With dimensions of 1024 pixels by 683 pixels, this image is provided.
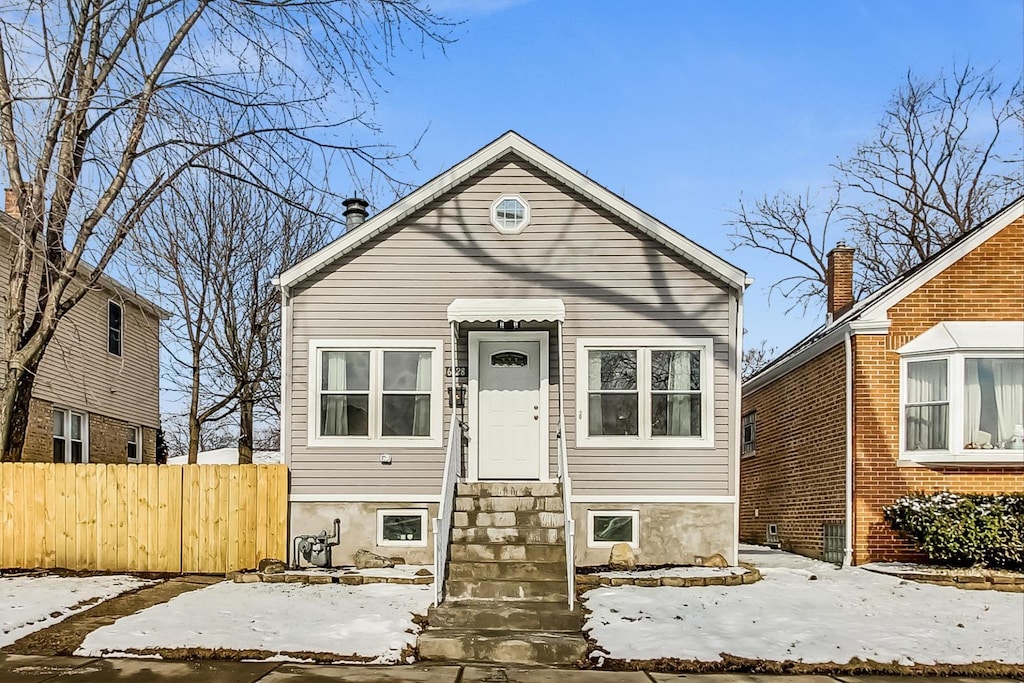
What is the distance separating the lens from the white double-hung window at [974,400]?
46.4ft

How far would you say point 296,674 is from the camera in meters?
8.55

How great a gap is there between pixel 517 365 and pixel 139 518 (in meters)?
5.86

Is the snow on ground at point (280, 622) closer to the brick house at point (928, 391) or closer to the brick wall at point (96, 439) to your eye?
the brick house at point (928, 391)

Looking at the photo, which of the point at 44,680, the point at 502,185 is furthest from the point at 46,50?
the point at 44,680

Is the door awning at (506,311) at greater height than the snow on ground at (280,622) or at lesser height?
greater

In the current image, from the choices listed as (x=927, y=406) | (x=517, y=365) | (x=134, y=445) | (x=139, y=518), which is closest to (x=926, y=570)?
(x=927, y=406)

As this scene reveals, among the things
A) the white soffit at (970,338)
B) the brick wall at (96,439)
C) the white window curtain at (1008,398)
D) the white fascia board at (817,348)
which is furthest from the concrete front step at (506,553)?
the brick wall at (96,439)

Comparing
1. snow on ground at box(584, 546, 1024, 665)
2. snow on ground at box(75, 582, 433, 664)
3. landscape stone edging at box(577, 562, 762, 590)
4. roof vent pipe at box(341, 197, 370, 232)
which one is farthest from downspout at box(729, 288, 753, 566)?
roof vent pipe at box(341, 197, 370, 232)

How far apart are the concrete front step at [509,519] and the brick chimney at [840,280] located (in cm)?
870

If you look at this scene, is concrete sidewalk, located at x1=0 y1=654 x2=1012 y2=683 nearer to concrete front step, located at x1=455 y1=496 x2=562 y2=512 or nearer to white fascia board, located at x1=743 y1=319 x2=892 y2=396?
concrete front step, located at x1=455 y1=496 x2=562 y2=512

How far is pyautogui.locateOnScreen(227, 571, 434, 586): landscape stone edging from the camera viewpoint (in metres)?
12.6

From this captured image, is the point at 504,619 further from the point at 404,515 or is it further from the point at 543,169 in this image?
the point at 543,169

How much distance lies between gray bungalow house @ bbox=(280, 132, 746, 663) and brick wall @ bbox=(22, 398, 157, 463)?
8.18m

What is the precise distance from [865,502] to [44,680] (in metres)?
11.1
